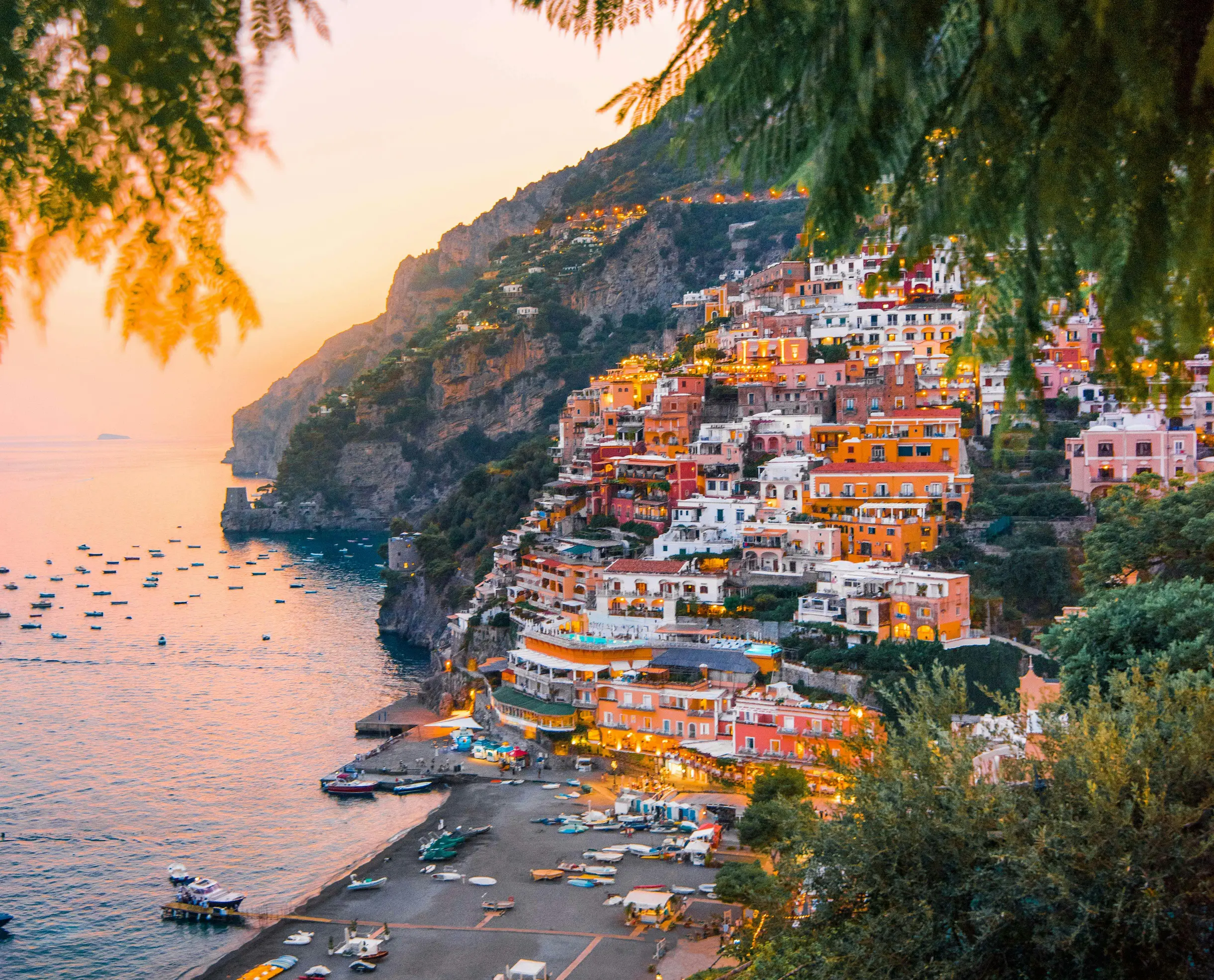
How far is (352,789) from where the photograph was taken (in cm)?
1942

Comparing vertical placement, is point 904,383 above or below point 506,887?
above

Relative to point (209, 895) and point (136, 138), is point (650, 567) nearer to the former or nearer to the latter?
point (209, 895)

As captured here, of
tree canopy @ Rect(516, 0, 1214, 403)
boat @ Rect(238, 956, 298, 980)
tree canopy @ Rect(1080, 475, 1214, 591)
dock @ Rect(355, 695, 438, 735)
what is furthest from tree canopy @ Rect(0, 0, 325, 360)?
dock @ Rect(355, 695, 438, 735)

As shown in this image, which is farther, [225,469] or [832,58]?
[225,469]

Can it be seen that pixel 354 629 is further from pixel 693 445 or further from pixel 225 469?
pixel 225 469

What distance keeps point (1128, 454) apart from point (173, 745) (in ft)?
65.0

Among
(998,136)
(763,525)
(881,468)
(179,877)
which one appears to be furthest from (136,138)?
(881,468)

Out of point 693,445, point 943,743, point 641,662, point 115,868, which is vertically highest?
point 693,445

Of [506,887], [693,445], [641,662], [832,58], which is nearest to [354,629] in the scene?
[693,445]

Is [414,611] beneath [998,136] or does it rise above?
beneath

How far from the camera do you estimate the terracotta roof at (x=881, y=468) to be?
73.0 ft

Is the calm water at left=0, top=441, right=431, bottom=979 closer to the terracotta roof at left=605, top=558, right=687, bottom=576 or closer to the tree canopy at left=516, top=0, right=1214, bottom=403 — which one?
the terracotta roof at left=605, top=558, right=687, bottom=576

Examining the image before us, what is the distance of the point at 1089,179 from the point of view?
5.55 feet

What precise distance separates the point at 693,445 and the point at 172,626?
61.9ft
